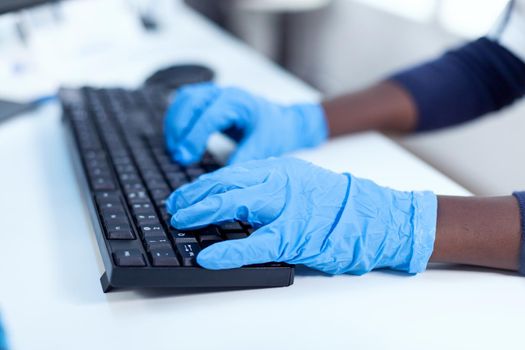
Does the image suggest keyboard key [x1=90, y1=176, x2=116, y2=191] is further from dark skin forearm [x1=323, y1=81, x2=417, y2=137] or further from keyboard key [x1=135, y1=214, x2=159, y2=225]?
dark skin forearm [x1=323, y1=81, x2=417, y2=137]

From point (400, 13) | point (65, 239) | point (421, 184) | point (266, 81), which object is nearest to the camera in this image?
point (65, 239)

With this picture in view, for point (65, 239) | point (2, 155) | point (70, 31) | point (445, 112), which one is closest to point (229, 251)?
point (65, 239)

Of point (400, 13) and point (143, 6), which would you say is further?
point (400, 13)

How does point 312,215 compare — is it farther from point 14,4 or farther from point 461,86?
point 14,4

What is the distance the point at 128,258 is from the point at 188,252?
0.06 meters

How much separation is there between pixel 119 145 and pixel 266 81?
0.41 m

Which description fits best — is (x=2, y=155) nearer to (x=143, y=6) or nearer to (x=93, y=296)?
→ (x=93, y=296)

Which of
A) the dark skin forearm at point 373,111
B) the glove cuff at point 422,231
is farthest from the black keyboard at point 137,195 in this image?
the dark skin forearm at point 373,111

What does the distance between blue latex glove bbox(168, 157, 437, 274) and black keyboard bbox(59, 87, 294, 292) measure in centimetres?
2

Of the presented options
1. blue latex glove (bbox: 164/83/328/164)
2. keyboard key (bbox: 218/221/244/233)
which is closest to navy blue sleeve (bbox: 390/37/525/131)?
blue latex glove (bbox: 164/83/328/164)

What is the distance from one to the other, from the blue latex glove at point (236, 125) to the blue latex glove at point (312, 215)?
0.17 metres

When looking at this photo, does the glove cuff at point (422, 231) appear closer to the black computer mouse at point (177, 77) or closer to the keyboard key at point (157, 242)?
the keyboard key at point (157, 242)

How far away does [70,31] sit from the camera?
3.78 feet

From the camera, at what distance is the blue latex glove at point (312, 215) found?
1.74 feet
